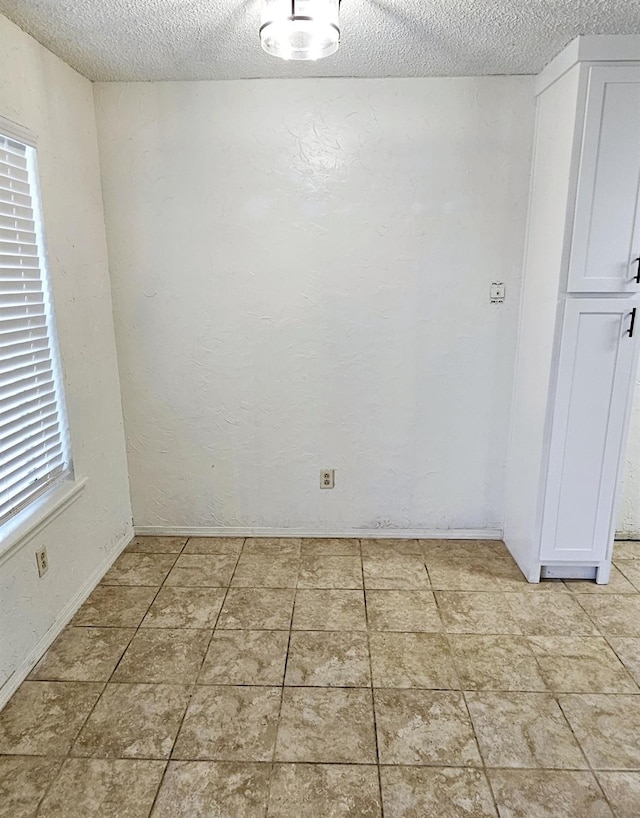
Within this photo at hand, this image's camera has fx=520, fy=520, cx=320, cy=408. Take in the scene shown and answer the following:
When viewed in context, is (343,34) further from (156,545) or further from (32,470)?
(156,545)

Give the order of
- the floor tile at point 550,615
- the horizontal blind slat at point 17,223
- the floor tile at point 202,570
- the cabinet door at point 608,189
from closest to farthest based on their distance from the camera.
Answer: the horizontal blind slat at point 17,223
the cabinet door at point 608,189
the floor tile at point 550,615
the floor tile at point 202,570

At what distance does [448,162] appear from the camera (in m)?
2.54

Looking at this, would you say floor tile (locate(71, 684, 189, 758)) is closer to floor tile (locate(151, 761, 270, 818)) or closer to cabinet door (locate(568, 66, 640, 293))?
floor tile (locate(151, 761, 270, 818))

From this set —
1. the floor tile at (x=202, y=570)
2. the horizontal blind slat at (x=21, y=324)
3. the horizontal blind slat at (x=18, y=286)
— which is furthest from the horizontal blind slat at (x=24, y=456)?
the floor tile at (x=202, y=570)

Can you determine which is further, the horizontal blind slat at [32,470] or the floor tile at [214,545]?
the floor tile at [214,545]

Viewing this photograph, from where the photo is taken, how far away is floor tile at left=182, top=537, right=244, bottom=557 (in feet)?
9.29

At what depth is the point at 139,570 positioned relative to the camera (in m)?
2.65

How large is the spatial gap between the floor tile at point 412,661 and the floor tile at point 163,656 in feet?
2.26

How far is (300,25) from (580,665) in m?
2.44

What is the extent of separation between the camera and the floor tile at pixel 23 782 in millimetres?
1437

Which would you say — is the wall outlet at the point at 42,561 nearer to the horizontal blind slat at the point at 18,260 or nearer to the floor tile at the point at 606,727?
the horizontal blind slat at the point at 18,260

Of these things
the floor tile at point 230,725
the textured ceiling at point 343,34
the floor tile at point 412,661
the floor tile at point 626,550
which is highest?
the textured ceiling at point 343,34

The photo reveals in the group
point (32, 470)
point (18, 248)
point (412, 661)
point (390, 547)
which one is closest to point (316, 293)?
point (18, 248)

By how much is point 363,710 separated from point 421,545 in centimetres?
123
